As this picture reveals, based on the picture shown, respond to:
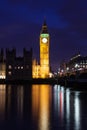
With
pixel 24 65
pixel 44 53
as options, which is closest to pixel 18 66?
pixel 24 65

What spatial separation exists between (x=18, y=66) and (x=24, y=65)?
271cm

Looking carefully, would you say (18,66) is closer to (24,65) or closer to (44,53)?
(24,65)

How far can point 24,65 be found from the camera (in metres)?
144

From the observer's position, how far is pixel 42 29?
170000 millimetres

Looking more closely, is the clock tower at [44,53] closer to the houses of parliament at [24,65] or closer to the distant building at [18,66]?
the houses of parliament at [24,65]

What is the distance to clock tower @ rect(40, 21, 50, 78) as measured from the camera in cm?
14925

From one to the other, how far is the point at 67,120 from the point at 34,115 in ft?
8.33

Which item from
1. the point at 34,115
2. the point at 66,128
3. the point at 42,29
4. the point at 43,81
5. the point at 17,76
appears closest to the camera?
the point at 66,128

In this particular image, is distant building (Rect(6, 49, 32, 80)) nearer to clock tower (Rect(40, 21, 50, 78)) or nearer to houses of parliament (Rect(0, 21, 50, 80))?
houses of parliament (Rect(0, 21, 50, 80))

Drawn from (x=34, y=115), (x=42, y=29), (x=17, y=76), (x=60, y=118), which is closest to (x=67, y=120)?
(x=60, y=118)

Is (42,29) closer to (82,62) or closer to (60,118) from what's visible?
(82,62)

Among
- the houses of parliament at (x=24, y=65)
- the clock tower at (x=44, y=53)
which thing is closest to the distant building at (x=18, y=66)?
the houses of parliament at (x=24, y=65)

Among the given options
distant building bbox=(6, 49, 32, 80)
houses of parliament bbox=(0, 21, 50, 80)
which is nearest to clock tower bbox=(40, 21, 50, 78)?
houses of parliament bbox=(0, 21, 50, 80)

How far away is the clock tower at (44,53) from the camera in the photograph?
149250 millimetres
